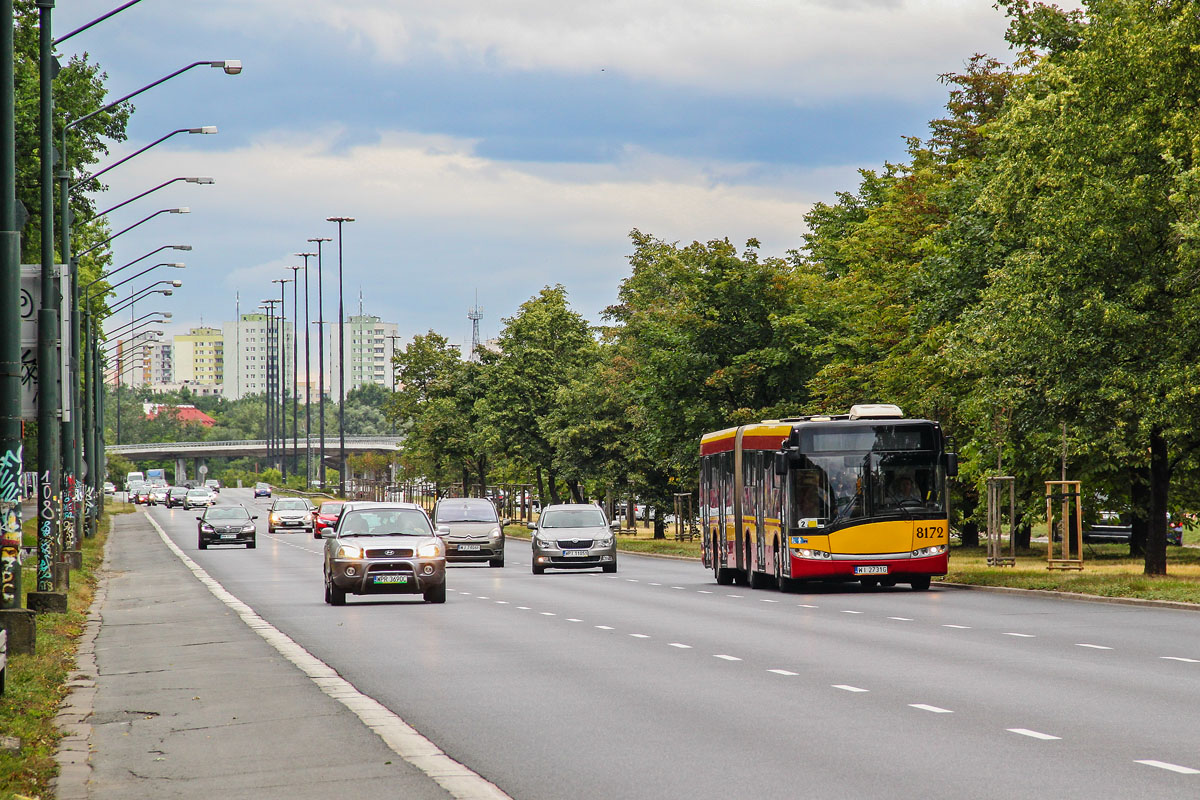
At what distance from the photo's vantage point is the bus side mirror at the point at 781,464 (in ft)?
96.2

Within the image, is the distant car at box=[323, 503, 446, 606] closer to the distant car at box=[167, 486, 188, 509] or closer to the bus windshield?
the bus windshield

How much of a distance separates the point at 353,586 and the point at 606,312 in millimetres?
62947

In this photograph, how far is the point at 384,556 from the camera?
2652 cm

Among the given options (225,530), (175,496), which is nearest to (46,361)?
(225,530)

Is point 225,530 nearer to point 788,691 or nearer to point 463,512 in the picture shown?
point 463,512

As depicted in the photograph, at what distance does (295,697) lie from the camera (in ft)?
44.6

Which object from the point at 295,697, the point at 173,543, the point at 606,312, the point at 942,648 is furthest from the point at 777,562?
the point at 606,312

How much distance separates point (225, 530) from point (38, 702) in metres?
46.3

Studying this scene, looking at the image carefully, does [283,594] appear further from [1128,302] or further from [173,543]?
[173,543]

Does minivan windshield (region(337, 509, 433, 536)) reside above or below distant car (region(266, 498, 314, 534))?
above

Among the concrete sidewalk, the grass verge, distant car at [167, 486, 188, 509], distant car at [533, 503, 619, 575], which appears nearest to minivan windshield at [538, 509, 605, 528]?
distant car at [533, 503, 619, 575]

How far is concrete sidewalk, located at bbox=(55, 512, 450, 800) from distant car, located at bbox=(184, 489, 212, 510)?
314 ft

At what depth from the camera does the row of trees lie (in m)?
29.4

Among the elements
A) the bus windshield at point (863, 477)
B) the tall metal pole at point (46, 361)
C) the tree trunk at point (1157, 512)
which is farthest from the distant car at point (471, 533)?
the tall metal pole at point (46, 361)
